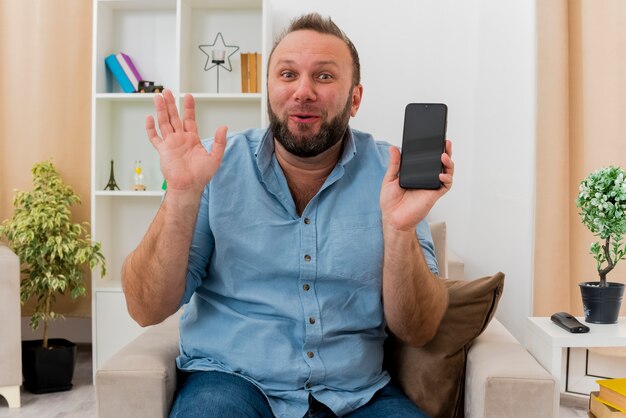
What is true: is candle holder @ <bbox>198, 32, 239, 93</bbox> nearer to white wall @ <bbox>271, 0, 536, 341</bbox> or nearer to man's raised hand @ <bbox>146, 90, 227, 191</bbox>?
white wall @ <bbox>271, 0, 536, 341</bbox>

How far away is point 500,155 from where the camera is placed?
3123 millimetres

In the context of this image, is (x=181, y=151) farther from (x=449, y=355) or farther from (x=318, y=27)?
(x=449, y=355)

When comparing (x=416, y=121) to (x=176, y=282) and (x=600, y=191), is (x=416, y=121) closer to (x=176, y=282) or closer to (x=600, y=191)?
(x=600, y=191)

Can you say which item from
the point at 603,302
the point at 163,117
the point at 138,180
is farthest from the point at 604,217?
the point at 138,180

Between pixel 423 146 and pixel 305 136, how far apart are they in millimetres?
275

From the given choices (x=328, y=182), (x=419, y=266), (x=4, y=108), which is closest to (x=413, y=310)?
(x=419, y=266)

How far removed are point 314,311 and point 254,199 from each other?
0.27 meters

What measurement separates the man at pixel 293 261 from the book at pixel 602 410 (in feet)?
1.14

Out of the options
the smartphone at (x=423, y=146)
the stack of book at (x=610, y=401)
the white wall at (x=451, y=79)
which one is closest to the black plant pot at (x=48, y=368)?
the white wall at (x=451, y=79)

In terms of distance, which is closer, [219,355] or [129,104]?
[219,355]

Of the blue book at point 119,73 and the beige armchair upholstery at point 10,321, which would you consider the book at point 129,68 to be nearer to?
the blue book at point 119,73

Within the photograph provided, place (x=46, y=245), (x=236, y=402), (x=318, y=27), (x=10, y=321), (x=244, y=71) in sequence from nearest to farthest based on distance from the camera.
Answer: (x=236, y=402) < (x=318, y=27) < (x=10, y=321) < (x=46, y=245) < (x=244, y=71)

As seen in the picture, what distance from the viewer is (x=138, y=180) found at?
143 inches

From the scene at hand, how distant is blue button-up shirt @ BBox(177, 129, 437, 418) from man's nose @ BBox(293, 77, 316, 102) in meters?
0.14
